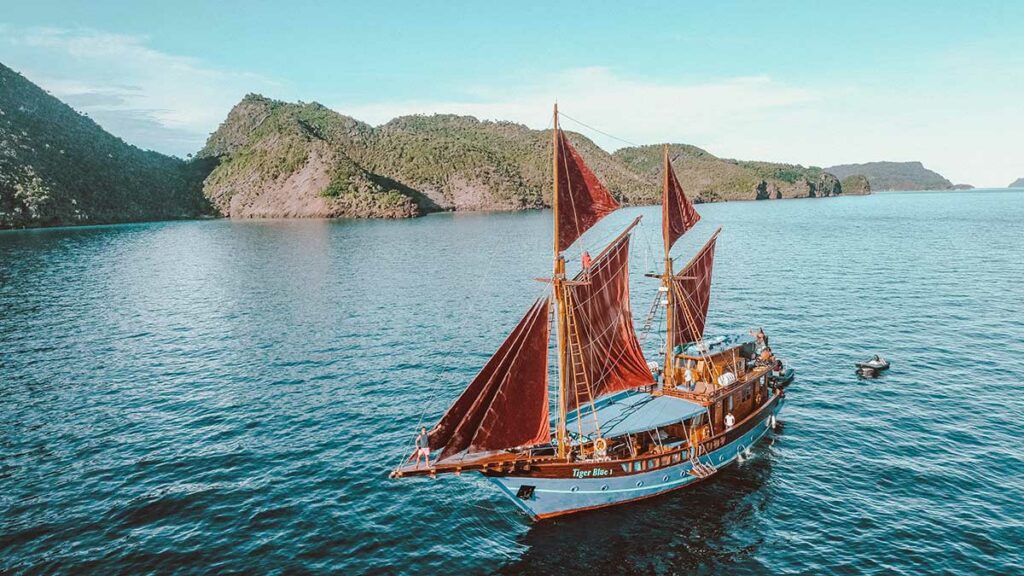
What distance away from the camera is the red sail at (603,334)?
103ft

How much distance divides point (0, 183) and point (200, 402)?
684ft

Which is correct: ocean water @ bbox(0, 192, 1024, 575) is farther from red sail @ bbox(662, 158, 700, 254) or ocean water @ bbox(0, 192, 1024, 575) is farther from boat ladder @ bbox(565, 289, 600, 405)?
red sail @ bbox(662, 158, 700, 254)

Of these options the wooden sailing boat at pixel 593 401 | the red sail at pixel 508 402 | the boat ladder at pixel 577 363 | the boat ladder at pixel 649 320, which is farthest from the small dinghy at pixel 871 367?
the red sail at pixel 508 402

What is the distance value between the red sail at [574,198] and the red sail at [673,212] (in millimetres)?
8175

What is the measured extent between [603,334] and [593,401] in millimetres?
4060

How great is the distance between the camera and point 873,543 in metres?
26.9

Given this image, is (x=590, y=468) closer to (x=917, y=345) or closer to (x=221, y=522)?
(x=221, y=522)

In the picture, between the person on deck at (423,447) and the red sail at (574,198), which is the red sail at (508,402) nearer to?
the person on deck at (423,447)

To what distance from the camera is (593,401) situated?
31.7m

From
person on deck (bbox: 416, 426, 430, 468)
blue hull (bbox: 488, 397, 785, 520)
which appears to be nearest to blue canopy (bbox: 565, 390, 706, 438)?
blue hull (bbox: 488, 397, 785, 520)

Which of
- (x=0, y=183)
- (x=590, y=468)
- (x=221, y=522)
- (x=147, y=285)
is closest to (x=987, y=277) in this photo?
(x=590, y=468)

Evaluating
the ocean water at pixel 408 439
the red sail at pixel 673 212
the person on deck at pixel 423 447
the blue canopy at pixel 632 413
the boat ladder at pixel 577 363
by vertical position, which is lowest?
the ocean water at pixel 408 439

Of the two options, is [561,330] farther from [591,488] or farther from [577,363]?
[591,488]

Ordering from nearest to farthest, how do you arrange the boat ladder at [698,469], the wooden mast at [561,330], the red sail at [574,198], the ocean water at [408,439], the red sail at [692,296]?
1. the ocean water at [408,439]
2. the wooden mast at [561,330]
3. the red sail at [574,198]
4. the boat ladder at [698,469]
5. the red sail at [692,296]
